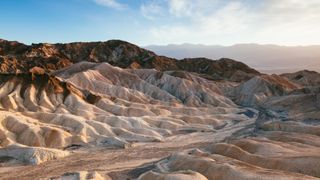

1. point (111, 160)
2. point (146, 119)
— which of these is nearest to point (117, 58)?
point (146, 119)

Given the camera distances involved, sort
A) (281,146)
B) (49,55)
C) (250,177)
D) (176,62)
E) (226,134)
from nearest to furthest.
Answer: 1. (250,177)
2. (281,146)
3. (226,134)
4. (49,55)
5. (176,62)

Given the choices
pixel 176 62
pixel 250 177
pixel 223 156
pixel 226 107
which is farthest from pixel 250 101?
pixel 250 177

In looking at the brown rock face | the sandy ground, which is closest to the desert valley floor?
the sandy ground

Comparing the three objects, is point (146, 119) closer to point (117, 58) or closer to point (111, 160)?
point (111, 160)

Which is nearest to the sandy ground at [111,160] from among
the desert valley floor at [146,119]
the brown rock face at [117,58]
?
the desert valley floor at [146,119]

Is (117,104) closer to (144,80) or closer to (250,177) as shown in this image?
(144,80)

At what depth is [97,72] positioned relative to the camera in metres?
130

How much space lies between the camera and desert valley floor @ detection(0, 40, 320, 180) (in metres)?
46.8

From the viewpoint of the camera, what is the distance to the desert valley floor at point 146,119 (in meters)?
46.8

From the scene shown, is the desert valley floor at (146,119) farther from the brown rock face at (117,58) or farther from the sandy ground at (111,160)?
the brown rock face at (117,58)

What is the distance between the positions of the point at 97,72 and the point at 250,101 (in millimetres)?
41509

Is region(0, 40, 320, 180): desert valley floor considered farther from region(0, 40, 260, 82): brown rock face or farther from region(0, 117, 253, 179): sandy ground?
region(0, 40, 260, 82): brown rock face

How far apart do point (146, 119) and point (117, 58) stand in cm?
8557

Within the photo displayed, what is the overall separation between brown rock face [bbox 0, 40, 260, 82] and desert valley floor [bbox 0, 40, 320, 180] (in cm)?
40
